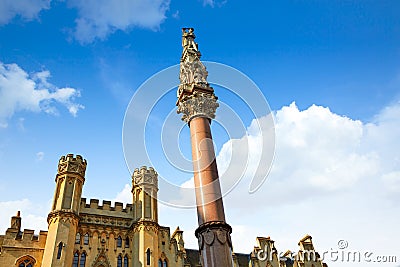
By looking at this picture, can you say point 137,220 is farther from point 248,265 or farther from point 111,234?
point 248,265

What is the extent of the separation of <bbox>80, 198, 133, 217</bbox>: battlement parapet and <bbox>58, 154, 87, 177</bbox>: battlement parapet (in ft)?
10.3

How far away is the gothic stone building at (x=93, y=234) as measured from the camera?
109 feet

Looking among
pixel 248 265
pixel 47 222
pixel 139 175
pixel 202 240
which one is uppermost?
pixel 139 175

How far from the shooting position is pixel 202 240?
1873 cm

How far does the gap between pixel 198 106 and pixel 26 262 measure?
22.7 m

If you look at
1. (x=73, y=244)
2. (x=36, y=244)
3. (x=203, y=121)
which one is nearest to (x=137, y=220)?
(x=73, y=244)

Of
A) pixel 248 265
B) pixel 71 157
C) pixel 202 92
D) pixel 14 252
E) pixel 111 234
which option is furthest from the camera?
pixel 248 265

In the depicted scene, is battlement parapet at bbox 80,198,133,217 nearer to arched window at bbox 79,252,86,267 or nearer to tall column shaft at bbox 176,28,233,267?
arched window at bbox 79,252,86,267

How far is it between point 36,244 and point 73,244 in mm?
3596

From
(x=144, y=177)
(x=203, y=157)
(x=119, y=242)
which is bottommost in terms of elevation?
(x=203, y=157)

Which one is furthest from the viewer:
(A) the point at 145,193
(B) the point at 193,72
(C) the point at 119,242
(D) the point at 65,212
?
(A) the point at 145,193

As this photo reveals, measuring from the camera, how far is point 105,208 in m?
38.9

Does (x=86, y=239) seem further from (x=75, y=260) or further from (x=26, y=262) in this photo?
(x=26, y=262)

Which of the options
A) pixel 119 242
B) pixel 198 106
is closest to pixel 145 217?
pixel 119 242
